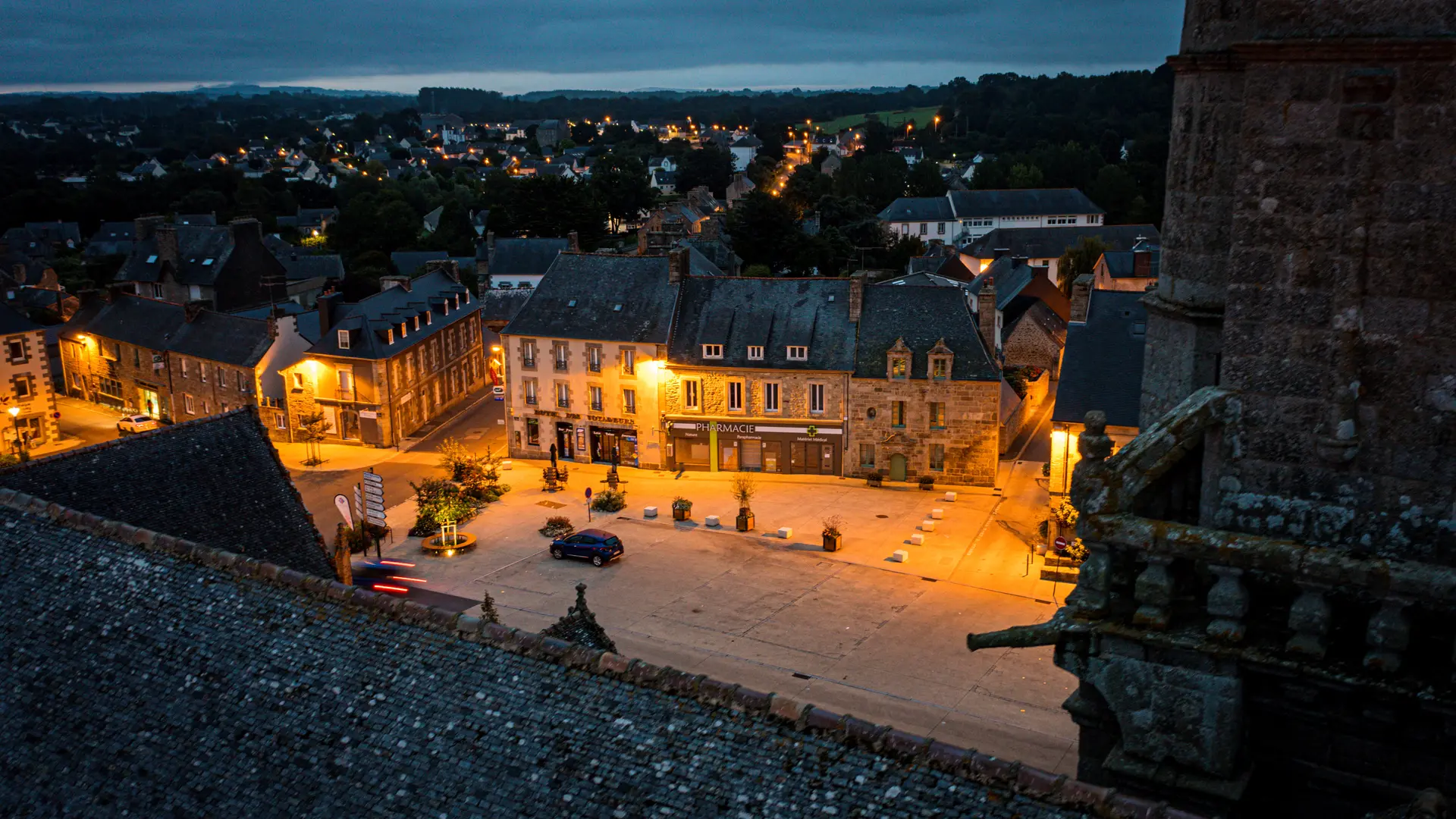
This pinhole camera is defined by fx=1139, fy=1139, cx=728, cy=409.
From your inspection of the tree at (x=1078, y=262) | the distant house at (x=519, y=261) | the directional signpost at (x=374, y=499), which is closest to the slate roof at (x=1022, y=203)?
the tree at (x=1078, y=262)

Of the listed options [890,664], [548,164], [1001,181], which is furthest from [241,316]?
[548,164]

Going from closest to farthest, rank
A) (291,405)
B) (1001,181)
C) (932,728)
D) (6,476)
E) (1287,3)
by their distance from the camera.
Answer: (1287,3) < (6,476) < (932,728) < (291,405) < (1001,181)

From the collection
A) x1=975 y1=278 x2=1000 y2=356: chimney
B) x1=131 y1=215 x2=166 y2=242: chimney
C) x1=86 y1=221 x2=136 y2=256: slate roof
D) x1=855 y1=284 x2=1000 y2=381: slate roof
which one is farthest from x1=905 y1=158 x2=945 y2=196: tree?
x1=855 y1=284 x2=1000 y2=381: slate roof

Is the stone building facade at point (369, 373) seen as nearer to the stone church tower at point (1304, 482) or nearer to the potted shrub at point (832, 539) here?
the potted shrub at point (832, 539)

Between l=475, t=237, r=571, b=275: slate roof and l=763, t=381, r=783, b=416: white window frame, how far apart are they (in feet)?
109

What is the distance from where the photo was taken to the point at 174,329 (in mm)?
54031

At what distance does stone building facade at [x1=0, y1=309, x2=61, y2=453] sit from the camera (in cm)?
4916

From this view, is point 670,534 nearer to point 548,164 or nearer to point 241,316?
point 241,316

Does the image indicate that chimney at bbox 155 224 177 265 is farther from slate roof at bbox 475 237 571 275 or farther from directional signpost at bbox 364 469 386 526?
directional signpost at bbox 364 469 386 526

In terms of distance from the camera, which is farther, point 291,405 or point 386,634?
point 291,405

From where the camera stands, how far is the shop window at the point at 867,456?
43375 mm

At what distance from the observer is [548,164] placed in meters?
183

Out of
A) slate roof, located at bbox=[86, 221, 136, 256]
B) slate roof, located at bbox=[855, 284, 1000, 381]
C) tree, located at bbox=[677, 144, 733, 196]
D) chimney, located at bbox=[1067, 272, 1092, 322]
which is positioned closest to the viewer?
chimney, located at bbox=[1067, 272, 1092, 322]

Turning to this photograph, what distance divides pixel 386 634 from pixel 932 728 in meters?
15.6
